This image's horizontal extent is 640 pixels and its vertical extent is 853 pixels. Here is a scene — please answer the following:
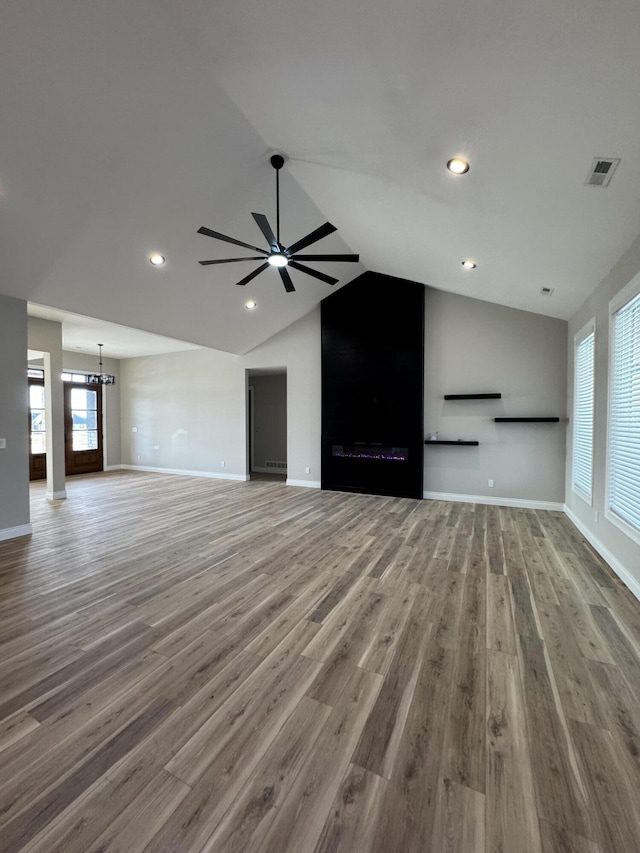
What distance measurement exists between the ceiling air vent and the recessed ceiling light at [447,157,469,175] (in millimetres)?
804

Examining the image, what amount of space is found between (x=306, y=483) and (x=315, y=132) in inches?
226

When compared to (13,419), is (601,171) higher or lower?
higher

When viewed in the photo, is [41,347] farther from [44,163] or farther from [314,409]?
[314,409]

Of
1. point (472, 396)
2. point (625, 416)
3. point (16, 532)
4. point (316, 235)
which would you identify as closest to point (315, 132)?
point (316, 235)

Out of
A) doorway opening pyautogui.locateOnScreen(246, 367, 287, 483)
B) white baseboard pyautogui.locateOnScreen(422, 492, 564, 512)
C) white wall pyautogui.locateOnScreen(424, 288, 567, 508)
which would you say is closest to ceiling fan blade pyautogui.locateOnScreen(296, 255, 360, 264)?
white wall pyautogui.locateOnScreen(424, 288, 567, 508)

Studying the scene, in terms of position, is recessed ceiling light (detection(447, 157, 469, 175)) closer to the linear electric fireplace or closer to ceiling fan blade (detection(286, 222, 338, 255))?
ceiling fan blade (detection(286, 222, 338, 255))

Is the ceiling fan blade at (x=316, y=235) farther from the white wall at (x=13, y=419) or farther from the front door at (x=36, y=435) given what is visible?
the front door at (x=36, y=435)

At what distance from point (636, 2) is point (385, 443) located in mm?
5342

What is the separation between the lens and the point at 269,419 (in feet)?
31.3

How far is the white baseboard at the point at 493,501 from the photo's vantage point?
5523 mm

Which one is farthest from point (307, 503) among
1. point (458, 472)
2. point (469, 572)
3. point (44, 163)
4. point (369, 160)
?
point (44, 163)

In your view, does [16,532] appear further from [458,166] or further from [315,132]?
[458,166]

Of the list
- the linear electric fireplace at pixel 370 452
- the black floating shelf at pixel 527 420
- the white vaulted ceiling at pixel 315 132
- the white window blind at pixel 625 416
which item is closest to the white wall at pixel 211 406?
the linear electric fireplace at pixel 370 452

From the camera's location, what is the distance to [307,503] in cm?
596
